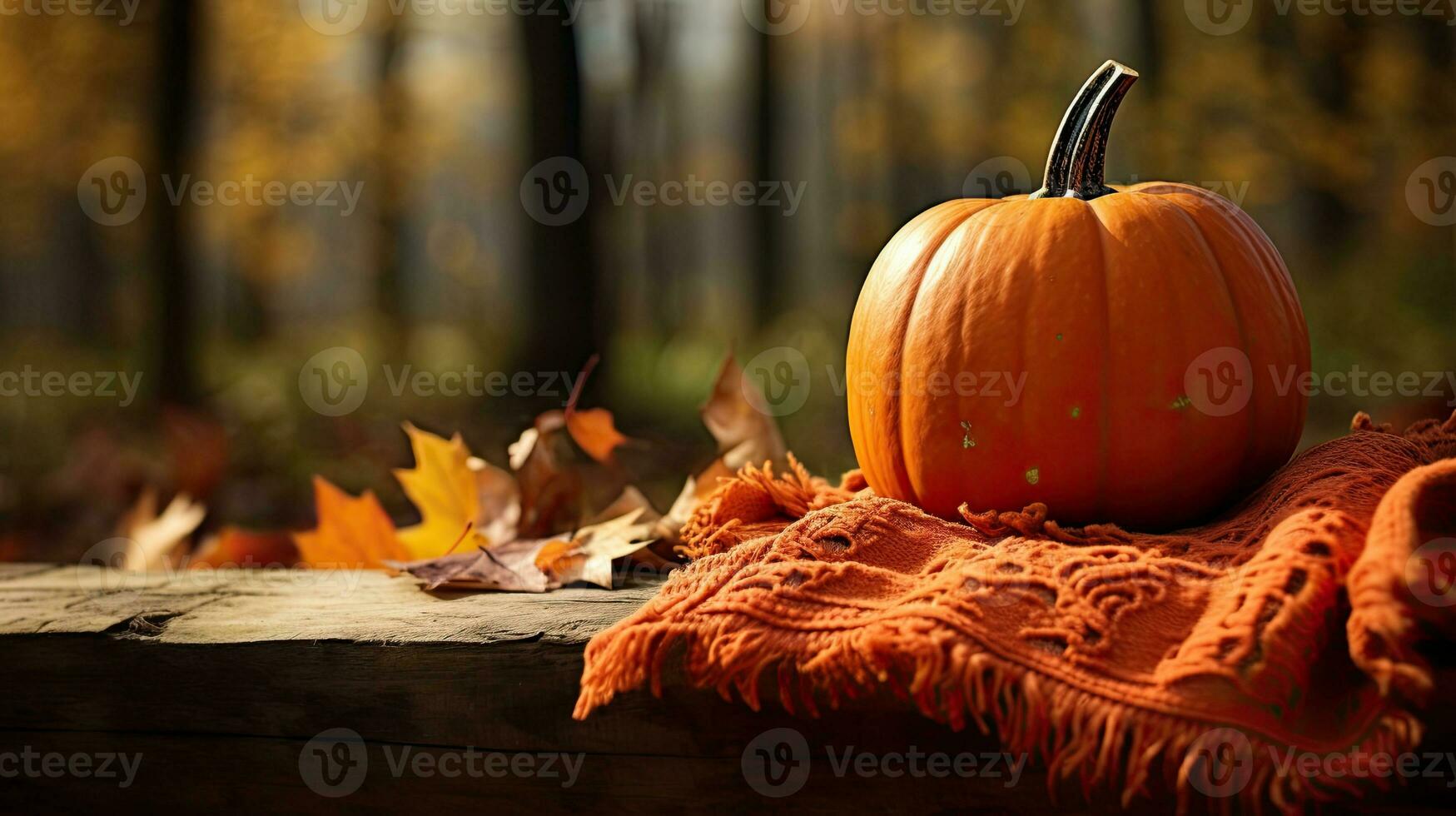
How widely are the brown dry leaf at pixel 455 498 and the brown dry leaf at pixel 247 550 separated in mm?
595

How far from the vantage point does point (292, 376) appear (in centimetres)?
235

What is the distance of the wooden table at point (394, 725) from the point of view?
82 cm

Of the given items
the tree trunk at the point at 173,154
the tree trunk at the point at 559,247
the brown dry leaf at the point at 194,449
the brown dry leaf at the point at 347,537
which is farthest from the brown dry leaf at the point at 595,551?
the tree trunk at the point at 173,154

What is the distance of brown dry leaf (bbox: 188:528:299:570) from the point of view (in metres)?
1.89

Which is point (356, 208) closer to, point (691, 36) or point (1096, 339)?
point (691, 36)

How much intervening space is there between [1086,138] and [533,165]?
1516mm

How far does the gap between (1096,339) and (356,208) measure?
1.92 meters

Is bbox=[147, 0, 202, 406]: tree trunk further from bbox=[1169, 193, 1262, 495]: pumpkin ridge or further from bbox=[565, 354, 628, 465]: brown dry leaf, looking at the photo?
bbox=[1169, 193, 1262, 495]: pumpkin ridge

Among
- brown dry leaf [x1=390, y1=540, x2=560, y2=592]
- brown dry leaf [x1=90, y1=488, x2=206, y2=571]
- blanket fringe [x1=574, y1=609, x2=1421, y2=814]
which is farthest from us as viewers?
brown dry leaf [x1=90, y1=488, x2=206, y2=571]

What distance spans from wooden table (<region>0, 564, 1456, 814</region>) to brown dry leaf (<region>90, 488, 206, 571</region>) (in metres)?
0.64

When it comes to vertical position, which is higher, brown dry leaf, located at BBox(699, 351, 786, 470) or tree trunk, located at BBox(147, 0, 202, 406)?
tree trunk, located at BBox(147, 0, 202, 406)

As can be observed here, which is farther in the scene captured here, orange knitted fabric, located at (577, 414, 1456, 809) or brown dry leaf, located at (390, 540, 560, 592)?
brown dry leaf, located at (390, 540, 560, 592)

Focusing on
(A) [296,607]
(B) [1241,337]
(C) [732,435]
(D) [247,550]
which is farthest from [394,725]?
(D) [247,550]

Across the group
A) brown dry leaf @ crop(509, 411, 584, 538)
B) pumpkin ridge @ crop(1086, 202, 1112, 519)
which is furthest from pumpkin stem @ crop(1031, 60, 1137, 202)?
brown dry leaf @ crop(509, 411, 584, 538)
